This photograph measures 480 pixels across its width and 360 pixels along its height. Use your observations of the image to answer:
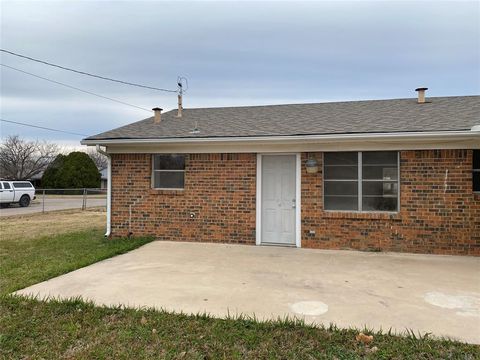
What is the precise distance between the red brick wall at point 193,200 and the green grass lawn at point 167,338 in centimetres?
435

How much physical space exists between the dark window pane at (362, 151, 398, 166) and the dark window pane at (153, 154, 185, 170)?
422cm

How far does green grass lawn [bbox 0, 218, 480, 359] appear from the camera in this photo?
3191 millimetres

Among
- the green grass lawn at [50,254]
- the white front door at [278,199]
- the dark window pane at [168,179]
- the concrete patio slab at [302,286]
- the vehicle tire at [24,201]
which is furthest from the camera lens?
the vehicle tire at [24,201]

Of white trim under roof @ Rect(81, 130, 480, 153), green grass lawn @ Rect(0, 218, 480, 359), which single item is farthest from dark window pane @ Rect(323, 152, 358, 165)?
green grass lawn @ Rect(0, 218, 480, 359)

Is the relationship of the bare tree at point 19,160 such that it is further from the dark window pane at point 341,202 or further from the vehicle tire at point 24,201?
the dark window pane at point 341,202

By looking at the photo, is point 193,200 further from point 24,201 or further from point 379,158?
point 24,201

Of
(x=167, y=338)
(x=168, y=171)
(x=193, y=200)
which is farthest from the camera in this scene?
(x=168, y=171)

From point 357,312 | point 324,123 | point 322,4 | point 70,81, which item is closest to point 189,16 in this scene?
point 322,4

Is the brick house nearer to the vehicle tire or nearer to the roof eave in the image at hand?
the roof eave

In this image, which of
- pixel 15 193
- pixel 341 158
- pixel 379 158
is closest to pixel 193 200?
pixel 341 158

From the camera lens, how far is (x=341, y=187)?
778 centimetres

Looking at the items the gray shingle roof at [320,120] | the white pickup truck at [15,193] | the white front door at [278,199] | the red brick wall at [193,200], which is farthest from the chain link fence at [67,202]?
the white front door at [278,199]

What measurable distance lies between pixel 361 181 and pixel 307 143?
141 cm

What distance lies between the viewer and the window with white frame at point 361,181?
7.52 meters
